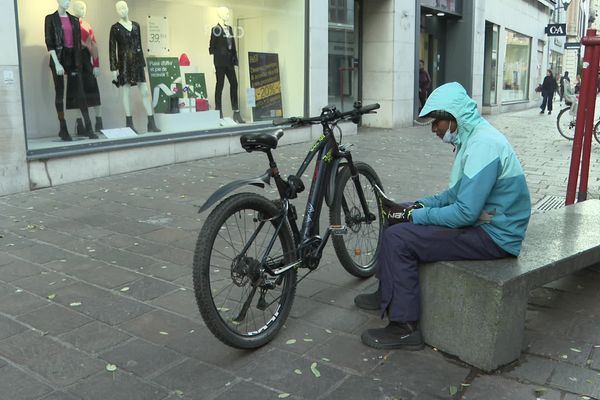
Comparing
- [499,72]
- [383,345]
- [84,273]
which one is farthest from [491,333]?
[499,72]

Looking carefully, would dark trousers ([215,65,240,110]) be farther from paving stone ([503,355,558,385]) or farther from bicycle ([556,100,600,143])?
paving stone ([503,355,558,385])

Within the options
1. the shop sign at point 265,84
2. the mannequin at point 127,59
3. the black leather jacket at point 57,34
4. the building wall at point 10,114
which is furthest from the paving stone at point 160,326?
the shop sign at point 265,84

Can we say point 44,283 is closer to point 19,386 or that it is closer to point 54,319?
point 54,319

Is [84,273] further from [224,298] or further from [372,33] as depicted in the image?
[372,33]

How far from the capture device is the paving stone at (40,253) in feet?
15.0

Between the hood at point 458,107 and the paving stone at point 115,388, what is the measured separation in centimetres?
189

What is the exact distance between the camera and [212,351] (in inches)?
124

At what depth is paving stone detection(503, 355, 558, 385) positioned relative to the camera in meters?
2.88

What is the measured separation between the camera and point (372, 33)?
14.9m

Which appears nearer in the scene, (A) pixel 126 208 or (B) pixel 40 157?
(A) pixel 126 208

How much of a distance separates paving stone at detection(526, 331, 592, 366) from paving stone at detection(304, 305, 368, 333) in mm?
936

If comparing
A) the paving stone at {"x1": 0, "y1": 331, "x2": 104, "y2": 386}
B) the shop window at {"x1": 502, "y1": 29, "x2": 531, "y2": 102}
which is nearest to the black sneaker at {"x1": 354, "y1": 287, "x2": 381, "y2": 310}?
the paving stone at {"x1": 0, "y1": 331, "x2": 104, "y2": 386}

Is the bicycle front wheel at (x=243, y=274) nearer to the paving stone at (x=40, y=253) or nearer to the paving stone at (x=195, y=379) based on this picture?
the paving stone at (x=195, y=379)

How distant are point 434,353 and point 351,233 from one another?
119 cm
